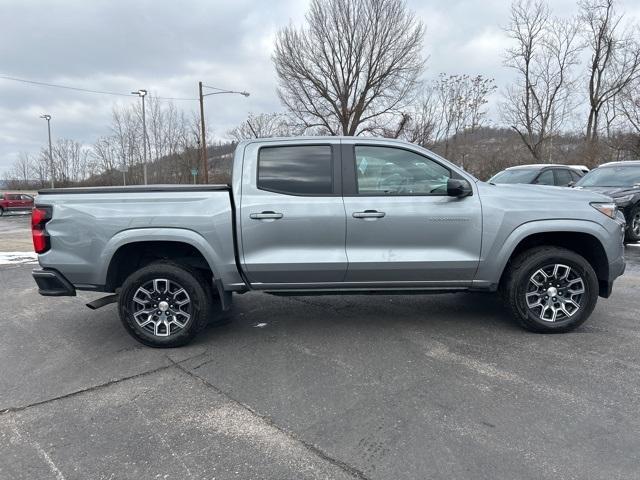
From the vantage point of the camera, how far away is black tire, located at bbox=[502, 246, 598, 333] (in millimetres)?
4203

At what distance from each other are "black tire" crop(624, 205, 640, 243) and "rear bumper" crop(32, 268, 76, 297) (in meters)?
10.8

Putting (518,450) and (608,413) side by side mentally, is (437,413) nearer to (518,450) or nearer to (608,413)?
(518,450)

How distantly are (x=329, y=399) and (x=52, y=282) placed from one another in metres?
2.81

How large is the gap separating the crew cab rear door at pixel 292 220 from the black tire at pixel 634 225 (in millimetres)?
8715

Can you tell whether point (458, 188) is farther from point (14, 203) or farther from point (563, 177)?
Answer: point (14, 203)

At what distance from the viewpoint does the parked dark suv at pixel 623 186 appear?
9.69 metres

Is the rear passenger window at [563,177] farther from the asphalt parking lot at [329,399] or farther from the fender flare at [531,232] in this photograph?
the fender flare at [531,232]

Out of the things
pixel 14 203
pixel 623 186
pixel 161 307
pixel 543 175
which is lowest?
pixel 161 307

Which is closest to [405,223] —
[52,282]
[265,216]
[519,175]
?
[265,216]

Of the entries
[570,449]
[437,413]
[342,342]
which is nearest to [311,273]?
[342,342]

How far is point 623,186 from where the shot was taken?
395 inches

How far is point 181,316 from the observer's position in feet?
13.8

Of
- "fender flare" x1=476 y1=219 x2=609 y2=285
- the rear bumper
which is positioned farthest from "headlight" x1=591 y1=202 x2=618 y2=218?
the rear bumper

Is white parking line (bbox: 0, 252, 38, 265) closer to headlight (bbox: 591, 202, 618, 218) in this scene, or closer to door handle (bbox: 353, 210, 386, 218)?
door handle (bbox: 353, 210, 386, 218)
